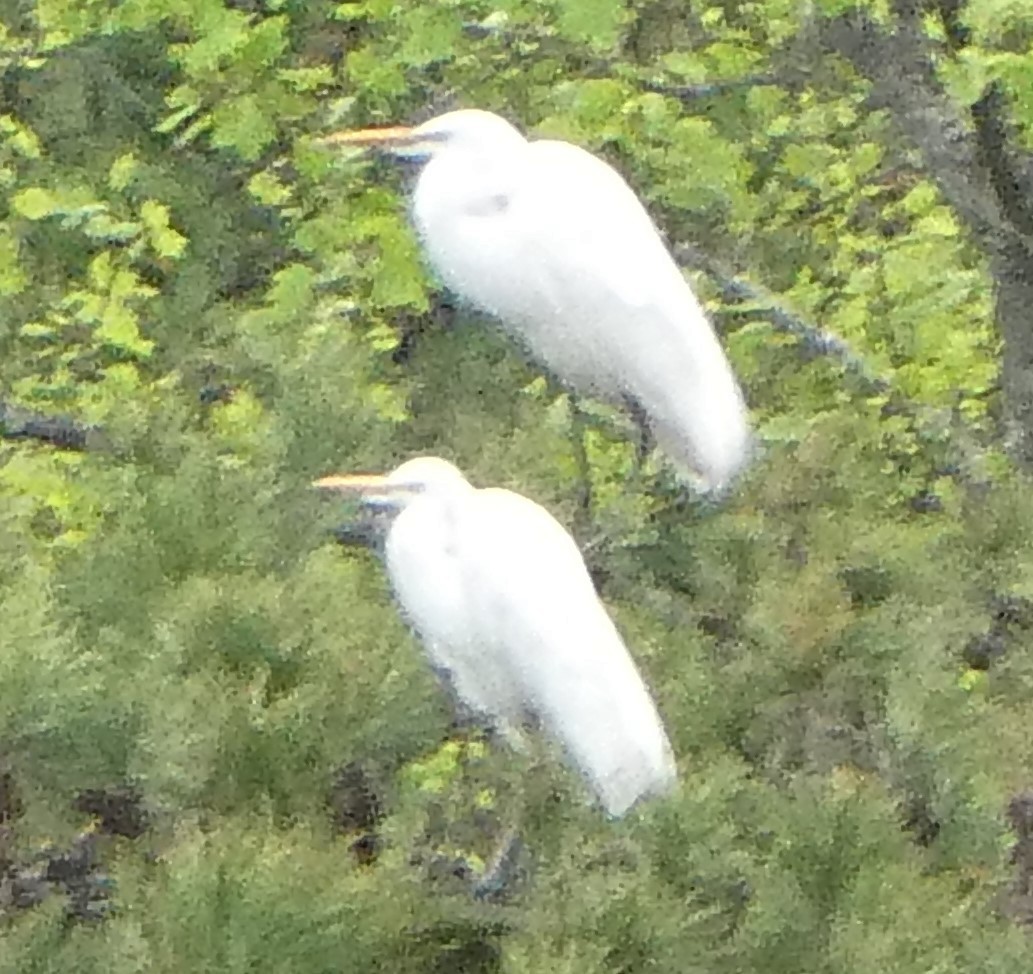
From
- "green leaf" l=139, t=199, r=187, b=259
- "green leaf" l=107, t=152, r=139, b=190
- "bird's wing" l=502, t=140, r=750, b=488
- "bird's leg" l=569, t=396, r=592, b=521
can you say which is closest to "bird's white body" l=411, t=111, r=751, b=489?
"bird's wing" l=502, t=140, r=750, b=488

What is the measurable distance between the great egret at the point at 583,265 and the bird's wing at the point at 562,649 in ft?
0.44

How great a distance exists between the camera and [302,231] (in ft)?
5.91

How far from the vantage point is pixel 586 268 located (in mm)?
1056

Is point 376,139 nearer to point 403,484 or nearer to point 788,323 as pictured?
point 403,484

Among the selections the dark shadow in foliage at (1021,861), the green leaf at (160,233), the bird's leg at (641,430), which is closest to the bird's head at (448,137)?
the bird's leg at (641,430)

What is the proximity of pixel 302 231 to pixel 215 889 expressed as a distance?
1.10 m

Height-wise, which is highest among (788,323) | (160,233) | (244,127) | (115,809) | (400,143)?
(400,143)

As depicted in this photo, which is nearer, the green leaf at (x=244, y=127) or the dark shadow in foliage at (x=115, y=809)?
the dark shadow in foliage at (x=115, y=809)

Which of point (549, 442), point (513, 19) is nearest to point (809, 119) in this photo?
point (513, 19)

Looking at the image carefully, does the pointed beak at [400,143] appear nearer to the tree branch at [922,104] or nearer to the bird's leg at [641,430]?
the bird's leg at [641,430]

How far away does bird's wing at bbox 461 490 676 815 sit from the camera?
2.94ft

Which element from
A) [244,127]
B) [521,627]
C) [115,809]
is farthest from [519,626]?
[244,127]

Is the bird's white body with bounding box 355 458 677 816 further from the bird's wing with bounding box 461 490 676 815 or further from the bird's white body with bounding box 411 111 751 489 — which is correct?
the bird's white body with bounding box 411 111 751 489

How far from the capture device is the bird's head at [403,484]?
996 millimetres
